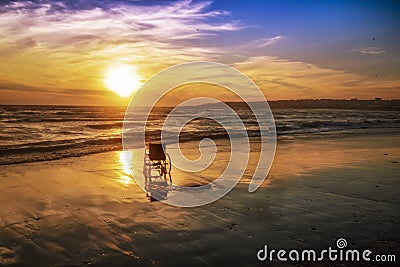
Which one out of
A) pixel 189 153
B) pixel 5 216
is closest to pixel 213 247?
pixel 5 216

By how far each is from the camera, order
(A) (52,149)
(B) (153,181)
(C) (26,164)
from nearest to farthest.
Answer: (B) (153,181), (C) (26,164), (A) (52,149)

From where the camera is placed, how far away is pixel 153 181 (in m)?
11.5

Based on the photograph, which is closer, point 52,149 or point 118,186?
point 118,186

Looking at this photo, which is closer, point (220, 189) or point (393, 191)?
point (393, 191)

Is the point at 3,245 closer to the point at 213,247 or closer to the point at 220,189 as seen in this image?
the point at 213,247

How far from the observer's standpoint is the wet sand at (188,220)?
5.73 m

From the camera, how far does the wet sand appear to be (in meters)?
5.73

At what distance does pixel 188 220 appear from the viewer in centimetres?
739

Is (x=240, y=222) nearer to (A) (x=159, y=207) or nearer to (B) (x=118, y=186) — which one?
(A) (x=159, y=207)

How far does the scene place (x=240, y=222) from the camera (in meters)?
7.24

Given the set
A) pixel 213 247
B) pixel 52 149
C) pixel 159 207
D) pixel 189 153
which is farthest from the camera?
pixel 52 149

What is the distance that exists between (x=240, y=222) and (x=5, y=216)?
5812 millimetres

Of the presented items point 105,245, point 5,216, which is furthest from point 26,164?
point 105,245

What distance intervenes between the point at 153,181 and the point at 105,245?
5.39 metres
